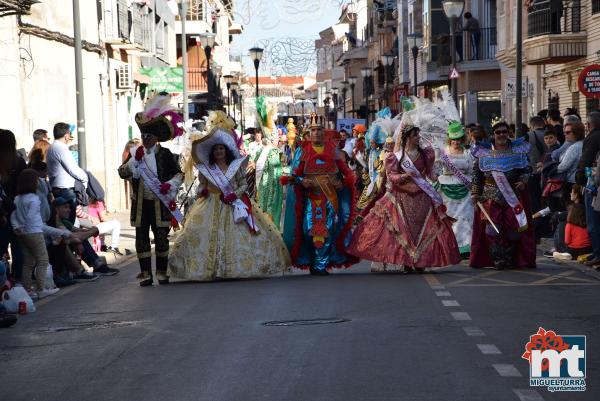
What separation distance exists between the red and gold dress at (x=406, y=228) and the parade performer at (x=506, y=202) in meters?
0.65

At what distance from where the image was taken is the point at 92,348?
1017cm

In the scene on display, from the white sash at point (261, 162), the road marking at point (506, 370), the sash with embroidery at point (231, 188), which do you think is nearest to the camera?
the road marking at point (506, 370)

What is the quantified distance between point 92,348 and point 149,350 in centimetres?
58

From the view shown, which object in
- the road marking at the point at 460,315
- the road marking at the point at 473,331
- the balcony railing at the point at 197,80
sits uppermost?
the balcony railing at the point at 197,80

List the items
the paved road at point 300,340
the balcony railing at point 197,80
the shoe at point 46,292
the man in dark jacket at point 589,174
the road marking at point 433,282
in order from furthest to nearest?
the balcony railing at point 197,80, the man in dark jacket at point 589,174, the shoe at point 46,292, the road marking at point 433,282, the paved road at point 300,340

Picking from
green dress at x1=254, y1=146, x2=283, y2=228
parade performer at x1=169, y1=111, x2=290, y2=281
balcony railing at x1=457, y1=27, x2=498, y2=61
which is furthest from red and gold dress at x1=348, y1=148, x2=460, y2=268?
balcony railing at x1=457, y1=27, x2=498, y2=61

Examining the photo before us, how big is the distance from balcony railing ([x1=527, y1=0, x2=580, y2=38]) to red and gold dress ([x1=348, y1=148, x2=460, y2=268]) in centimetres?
1905

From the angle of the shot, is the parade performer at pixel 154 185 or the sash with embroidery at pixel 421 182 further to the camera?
the sash with embroidery at pixel 421 182

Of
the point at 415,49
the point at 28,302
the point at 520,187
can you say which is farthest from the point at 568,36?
the point at 28,302

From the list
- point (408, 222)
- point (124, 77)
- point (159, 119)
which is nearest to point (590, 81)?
point (408, 222)

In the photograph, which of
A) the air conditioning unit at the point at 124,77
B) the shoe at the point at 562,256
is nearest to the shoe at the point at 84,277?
the shoe at the point at 562,256

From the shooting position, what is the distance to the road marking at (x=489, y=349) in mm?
9230

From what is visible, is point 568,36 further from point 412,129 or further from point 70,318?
point 70,318

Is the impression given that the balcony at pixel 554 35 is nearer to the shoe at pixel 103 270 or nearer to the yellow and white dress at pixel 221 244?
the shoe at pixel 103 270
